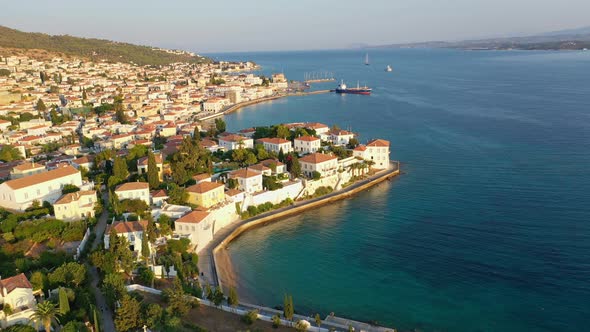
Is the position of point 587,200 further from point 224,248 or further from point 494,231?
point 224,248

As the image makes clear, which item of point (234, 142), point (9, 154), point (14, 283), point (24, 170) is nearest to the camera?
point (14, 283)

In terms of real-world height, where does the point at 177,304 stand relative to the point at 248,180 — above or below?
below

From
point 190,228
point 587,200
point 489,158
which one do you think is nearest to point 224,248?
point 190,228

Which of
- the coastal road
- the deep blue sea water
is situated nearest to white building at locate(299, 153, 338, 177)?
the deep blue sea water

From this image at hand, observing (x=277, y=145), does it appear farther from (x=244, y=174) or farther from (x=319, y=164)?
(x=244, y=174)

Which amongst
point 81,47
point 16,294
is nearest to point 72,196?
point 16,294

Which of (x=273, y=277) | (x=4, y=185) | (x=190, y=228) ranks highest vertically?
(x=4, y=185)

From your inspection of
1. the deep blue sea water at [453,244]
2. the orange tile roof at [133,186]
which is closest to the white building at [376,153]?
the deep blue sea water at [453,244]
